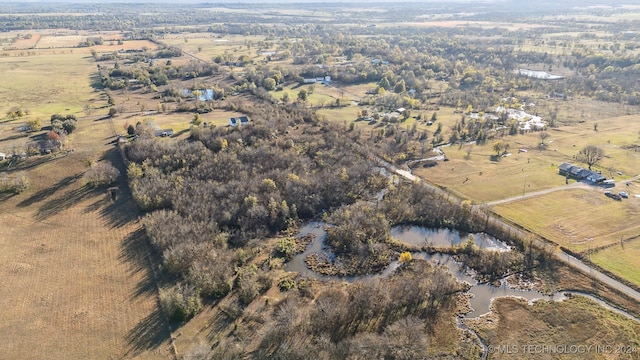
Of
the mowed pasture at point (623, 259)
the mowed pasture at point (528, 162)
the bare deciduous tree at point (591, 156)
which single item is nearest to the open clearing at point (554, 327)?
the mowed pasture at point (623, 259)

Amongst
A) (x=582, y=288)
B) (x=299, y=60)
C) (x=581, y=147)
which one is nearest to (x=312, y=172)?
(x=582, y=288)

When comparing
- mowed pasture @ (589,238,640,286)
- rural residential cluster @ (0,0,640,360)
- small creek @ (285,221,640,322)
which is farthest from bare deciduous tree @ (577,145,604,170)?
small creek @ (285,221,640,322)

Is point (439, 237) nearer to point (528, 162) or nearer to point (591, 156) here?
point (528, 162)

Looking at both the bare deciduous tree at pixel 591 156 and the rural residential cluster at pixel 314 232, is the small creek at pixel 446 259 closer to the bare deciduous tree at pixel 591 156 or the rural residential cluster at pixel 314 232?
the rural residential cluster at pixel 314 232

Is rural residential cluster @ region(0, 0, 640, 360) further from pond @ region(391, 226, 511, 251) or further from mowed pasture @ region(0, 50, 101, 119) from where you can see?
mowed pasture @ region(0, 50, 101, 119)

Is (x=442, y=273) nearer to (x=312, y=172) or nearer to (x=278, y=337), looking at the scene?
(x=278, y=337)

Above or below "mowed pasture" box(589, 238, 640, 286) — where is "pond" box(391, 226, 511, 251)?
below
